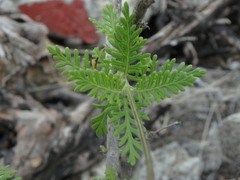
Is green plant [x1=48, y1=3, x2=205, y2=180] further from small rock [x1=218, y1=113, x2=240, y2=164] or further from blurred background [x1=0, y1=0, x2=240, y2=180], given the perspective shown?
small rock [x1=218, y1=113, x2=240, y2=164]

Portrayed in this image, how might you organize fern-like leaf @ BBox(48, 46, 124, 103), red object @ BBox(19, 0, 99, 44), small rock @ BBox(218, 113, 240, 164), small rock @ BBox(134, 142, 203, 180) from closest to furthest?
fern-like leaf @ BBox(48, 46, 124, 103)
small rock @ BBox(218, 113, 240, 164)
small rock @ BBox(134, 142, 203, 180)
red object @ BBox(19, 0, 99, 44)

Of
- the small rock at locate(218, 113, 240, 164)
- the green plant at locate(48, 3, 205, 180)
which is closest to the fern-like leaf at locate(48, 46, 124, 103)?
the green plant at locate(48, 3, 205, 180)

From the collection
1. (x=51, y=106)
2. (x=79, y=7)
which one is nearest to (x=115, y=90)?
(x=51, y=106)

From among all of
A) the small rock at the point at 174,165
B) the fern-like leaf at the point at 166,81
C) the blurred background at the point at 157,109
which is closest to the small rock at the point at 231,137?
the blurred background at the point at 157,109

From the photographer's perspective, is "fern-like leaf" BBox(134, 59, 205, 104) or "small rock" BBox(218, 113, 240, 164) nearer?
"fern-like leaf" BBox(134, 59, 205, 104)

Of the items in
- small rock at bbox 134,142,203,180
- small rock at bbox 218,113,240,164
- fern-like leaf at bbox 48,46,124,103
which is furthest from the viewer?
small rock at bbox 134,142,203,180

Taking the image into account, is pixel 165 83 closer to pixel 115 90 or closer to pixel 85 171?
pixel 115 90

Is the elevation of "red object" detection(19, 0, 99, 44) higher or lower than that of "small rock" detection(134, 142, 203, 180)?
higher
